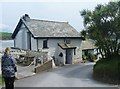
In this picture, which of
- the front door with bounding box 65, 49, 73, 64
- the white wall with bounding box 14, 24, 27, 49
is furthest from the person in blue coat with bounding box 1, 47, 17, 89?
the front door with bounding box 65, 49, 73, 64

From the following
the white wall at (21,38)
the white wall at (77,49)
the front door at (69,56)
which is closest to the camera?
the white wall at (21,38)

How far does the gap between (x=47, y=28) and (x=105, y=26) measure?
1448 centimetres

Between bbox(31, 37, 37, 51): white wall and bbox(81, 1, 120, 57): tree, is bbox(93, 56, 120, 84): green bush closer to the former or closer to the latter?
bbox(81, 1, 120, 57): tree

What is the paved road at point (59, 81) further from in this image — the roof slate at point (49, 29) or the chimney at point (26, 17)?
the chimney at point (26, 17)

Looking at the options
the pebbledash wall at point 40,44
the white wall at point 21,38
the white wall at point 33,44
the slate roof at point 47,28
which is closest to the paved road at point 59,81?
the white wall at point 33,44

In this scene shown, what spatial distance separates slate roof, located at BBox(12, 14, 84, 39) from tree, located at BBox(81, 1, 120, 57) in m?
10.5

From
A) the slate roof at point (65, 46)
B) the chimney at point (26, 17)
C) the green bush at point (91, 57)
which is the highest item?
the chimney at point (26, 17)

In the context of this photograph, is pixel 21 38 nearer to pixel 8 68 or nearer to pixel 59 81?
pixel 59 81

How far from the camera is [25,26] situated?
111 ft

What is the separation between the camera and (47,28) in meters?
35.6

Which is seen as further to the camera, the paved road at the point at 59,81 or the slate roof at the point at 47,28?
the slate roof at the point at 47,28

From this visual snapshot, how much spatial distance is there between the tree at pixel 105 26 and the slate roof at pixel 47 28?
10.5 meters

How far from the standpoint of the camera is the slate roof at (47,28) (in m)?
33.3

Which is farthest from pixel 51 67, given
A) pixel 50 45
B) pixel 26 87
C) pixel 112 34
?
pixel 26 87
